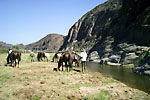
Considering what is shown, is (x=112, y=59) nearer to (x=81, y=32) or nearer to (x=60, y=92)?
(x=60, y=92)

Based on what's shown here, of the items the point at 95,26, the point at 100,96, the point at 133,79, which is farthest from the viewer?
the point at 95,26

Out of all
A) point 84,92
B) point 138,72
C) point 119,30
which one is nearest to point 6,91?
point 84,92

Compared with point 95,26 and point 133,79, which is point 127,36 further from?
point 95,26

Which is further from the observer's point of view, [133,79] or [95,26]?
[95,26]

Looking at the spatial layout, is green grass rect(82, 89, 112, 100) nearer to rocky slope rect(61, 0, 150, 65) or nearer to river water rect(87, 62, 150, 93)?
river water rect(87, 62, 150, 93)

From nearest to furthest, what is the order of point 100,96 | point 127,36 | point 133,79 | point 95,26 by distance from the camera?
point 100,96 < point 133,79 < point 127,36 < point 95,26

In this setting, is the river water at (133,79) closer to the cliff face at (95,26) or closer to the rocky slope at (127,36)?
the rocky slope at (127,36)

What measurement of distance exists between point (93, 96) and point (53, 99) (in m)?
2.35

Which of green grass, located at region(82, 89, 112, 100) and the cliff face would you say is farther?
the cliff face

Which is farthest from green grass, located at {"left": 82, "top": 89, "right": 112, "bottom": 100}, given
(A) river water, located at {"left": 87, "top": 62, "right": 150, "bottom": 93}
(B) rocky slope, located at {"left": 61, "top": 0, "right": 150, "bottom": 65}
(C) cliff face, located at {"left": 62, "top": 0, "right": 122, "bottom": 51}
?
(C) cliff face, located at {"left": 62, "top": 0, "right": 122, "bottom": 51}

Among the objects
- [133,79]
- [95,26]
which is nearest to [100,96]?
[133,79]

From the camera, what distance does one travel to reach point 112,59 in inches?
1347

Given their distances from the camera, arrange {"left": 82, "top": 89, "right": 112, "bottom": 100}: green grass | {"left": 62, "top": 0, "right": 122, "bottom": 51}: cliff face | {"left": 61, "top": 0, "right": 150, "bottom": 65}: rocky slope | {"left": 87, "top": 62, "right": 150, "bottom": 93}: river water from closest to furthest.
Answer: {"left": 82, "top": 89, "right": 112, "bottom": 100}: green grass < {"left": 87, "top": 62, "right": 150, "bottom": 93}: river water < {"left": 61, "top": 0, "right": 150, "bottom": 65}: rocky slope < {"left": 62, "top": 0, "right": 122, "bottom": 51}: cliff face

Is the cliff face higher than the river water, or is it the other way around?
the cliff face
